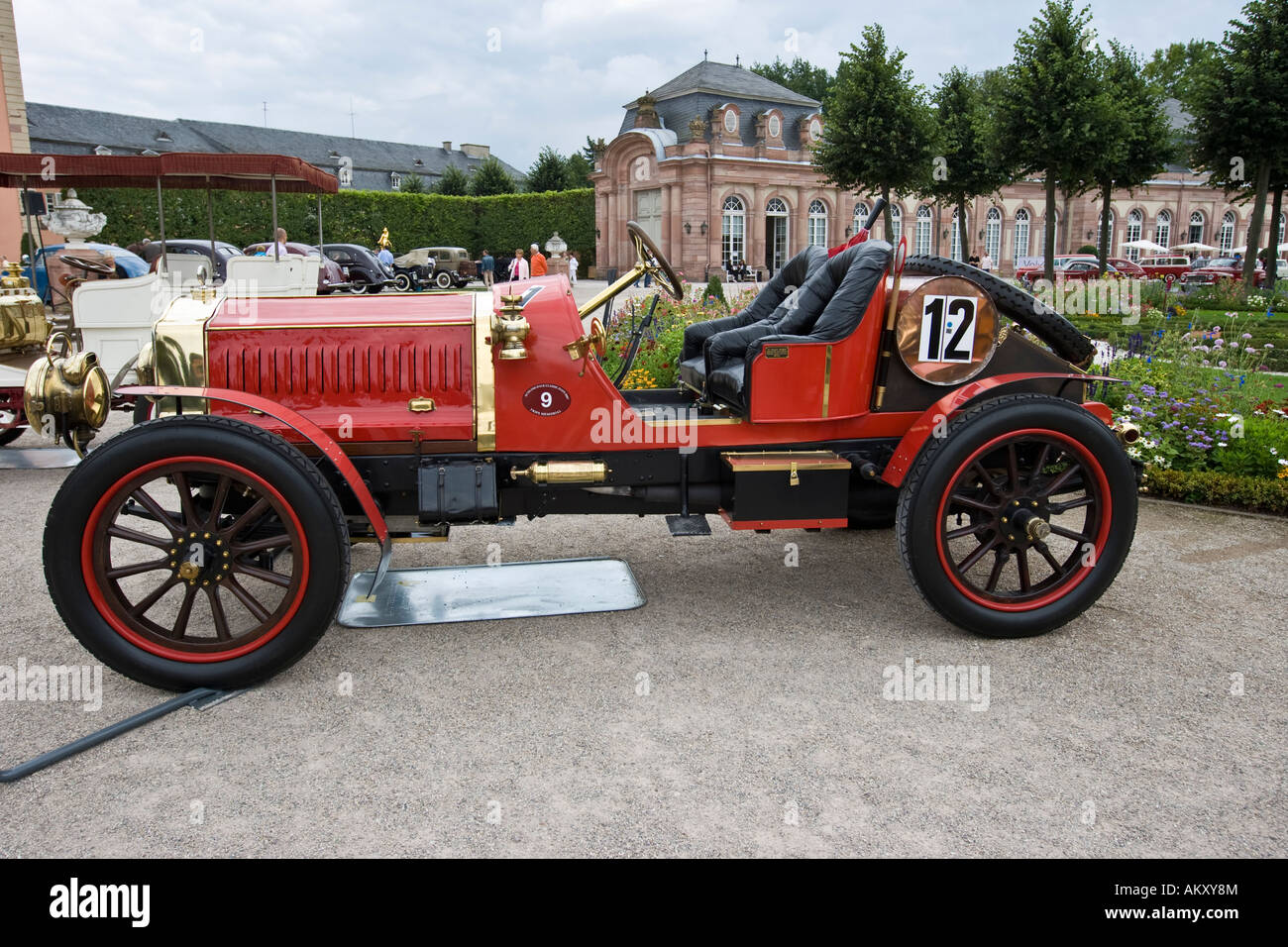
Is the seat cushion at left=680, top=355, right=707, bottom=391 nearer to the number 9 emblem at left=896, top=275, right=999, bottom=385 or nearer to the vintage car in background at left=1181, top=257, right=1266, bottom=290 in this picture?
the number 9 emblem at left=896, top=275, right=999, bottom=385

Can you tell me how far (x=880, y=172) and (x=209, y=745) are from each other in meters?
24.5

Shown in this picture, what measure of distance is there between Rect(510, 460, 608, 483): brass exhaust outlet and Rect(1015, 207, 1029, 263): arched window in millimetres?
46567

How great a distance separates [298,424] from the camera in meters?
3.34

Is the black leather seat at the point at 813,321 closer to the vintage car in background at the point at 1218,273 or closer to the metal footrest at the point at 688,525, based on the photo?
the metal footrest at the point at 688,525

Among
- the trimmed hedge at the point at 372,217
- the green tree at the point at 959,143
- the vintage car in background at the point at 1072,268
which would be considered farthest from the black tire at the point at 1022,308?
the trimmed hedge at the point at 372,217

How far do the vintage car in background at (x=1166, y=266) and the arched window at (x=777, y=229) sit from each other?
13920 mm

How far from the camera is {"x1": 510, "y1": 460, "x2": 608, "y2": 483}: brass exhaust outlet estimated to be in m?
3.63

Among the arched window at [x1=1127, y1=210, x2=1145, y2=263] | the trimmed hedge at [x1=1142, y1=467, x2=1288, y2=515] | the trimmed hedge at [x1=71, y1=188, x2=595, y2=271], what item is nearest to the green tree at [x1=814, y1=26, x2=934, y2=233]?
the trimmed hedge at [x1=71, y1=188, x2=595, y2=271]

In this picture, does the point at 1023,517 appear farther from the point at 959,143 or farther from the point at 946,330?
the point at 959,143

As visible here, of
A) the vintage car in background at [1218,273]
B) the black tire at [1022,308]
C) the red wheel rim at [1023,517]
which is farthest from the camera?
the vintage car in background at [1218,273]

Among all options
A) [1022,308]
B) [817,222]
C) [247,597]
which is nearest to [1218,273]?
[817,222]

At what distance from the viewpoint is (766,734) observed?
9.89ft

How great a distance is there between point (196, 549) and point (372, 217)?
118 feet

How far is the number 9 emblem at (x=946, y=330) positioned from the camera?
373 cm
